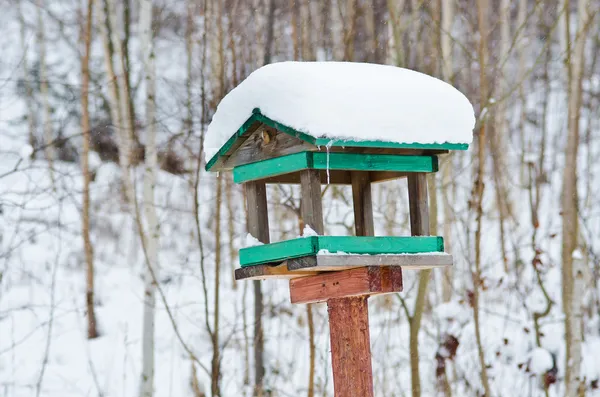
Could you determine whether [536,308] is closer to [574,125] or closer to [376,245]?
[574,125]

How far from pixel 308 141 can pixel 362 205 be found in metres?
0.70

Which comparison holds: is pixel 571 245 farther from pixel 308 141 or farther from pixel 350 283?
pixel 308 141

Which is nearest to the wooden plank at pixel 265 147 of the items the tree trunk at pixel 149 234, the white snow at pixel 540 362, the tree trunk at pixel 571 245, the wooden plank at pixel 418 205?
the wooden plank at pixel 418 205

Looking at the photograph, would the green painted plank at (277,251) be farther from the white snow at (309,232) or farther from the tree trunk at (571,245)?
the tree trunk at (571,245)

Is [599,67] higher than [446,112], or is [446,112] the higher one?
[599,67]

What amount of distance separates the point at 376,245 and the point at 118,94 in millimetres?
7681

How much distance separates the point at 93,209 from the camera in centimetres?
1223

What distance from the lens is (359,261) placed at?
2865 millimetres

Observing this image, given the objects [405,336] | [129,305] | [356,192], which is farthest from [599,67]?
[356,192]

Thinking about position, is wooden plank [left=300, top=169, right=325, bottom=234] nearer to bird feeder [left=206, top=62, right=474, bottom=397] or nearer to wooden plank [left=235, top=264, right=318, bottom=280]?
bird feeder [left=206, top=62, right=474, bottom=397]

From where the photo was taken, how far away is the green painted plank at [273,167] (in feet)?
9.22

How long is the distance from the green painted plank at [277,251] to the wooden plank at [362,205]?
0.45 metres

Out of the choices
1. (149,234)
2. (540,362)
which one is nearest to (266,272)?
(540,362)

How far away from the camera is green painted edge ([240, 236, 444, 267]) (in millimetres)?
2793
